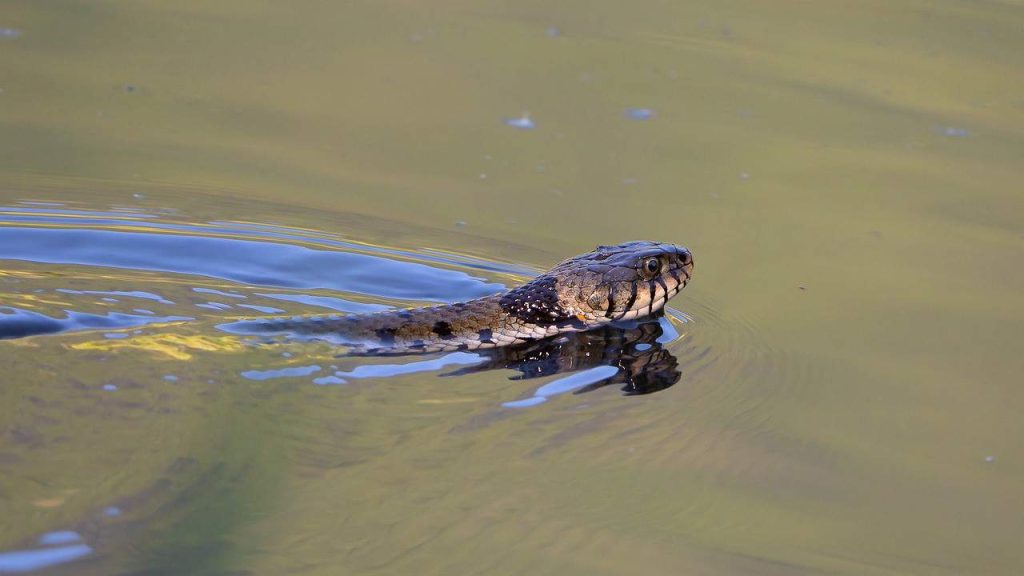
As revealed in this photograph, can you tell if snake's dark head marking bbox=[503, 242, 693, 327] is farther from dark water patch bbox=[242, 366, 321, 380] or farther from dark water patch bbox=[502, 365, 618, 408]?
dark water patch bbox=[242, 366, 321, 380]

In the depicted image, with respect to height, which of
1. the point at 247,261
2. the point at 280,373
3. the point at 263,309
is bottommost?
the point at 280,373

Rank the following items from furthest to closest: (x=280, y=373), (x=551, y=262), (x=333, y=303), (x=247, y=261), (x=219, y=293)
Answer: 1. (x=551, y=262)
2. (x=247, y=261)
3. (x=333, y=303)
4. (x=219, y=293)
5. (x=280, y=373)

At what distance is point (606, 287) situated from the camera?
5895mm

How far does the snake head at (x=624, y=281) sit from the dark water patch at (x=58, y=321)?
174 cm

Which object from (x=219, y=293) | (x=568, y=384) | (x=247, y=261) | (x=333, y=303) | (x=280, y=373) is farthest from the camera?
(x=247, y=261)

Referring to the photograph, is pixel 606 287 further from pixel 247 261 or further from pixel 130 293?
pixel 130 293

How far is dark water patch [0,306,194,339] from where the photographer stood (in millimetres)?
5078

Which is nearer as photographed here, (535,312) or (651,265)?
(535,312)

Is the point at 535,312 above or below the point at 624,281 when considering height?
below

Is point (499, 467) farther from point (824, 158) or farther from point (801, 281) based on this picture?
point (824, 158)

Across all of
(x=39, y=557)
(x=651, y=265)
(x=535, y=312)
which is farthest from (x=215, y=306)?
(x=39, y=557)

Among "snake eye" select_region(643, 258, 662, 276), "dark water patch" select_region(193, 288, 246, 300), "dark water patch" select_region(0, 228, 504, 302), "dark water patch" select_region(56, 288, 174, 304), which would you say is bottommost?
"dark water patch" select_region(56, 288, 174, 304)

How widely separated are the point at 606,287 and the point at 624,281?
0.29ft

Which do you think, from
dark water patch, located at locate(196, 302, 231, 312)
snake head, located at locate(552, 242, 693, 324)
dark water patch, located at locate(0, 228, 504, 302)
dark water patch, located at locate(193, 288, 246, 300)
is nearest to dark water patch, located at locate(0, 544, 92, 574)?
dark water patch, located at locate(196, 302, 231, 312)
